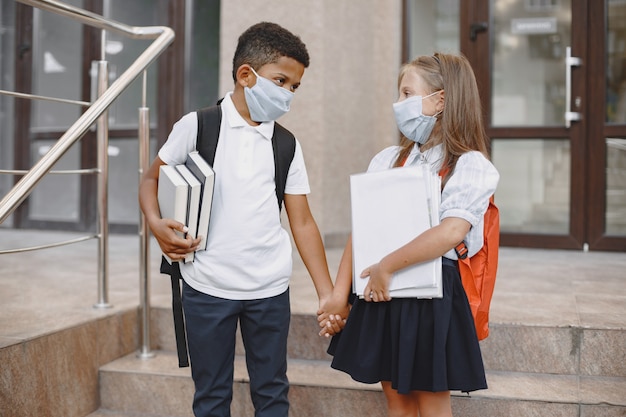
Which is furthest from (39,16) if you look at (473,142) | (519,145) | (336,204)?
(473,142)

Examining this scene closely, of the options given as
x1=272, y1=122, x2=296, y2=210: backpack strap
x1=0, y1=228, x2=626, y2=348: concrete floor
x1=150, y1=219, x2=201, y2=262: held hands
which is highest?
x1=272, y1=122, x2=296, y2=210: backpack strap

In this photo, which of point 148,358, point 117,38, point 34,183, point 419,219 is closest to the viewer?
point 419,219

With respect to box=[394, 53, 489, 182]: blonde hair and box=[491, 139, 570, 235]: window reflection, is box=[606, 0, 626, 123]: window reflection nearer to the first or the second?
box=[491, 139, 570, 235]: window reflection

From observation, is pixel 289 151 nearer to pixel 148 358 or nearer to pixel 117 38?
pixel 148 358

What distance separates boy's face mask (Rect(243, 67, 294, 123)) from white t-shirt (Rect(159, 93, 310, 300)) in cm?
6

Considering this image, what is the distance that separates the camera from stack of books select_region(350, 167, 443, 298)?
158 cm

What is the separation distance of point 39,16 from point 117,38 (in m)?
0.74

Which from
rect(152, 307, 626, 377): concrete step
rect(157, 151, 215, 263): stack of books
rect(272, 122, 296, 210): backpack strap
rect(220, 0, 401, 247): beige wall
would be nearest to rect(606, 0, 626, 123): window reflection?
rect(220, 0, 401, 247): beige wall

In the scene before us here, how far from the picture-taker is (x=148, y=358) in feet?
8.49

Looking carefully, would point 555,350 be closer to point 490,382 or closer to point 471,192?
point 490,382

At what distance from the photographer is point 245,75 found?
1.72 meters

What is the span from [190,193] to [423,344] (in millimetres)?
667

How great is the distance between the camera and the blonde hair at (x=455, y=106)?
164 centimetres

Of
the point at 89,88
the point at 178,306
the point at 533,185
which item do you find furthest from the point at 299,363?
the point at 89,88
